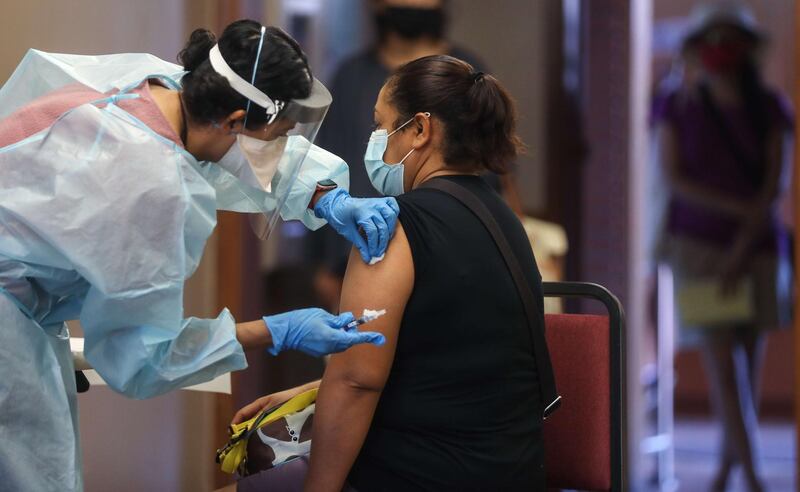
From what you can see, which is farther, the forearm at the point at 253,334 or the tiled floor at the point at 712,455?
the tiled floor at the point at 712,455

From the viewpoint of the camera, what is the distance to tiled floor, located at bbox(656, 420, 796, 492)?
14.0ft

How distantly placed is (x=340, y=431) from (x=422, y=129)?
0.51m

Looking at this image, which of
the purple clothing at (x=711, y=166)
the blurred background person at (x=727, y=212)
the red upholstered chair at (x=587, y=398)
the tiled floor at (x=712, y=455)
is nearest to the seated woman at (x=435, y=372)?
the red upholstered chair at (x=587, y=398)

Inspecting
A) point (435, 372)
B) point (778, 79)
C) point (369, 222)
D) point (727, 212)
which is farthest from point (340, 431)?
point (778, 79)

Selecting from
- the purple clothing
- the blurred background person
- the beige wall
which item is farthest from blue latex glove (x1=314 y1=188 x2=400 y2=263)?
the beige wall

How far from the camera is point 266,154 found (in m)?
1.55

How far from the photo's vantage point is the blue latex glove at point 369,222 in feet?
5.19

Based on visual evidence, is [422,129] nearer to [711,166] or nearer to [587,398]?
[587,398]

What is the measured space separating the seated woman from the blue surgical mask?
11 cm

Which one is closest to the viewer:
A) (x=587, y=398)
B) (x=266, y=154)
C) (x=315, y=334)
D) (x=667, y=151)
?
(x=315, y=334)

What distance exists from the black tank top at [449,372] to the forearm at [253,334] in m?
0.24

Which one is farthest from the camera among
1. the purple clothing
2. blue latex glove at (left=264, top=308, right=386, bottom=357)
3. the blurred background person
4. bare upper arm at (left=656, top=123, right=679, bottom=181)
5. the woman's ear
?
bare upper arm at (left=656, top=123, right=679, bottom=181)

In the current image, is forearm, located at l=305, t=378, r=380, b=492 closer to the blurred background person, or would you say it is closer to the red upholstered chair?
the red upholstered chair

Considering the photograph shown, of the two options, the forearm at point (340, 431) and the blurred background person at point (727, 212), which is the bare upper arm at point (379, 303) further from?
the blurred background person at point (727, 212)
